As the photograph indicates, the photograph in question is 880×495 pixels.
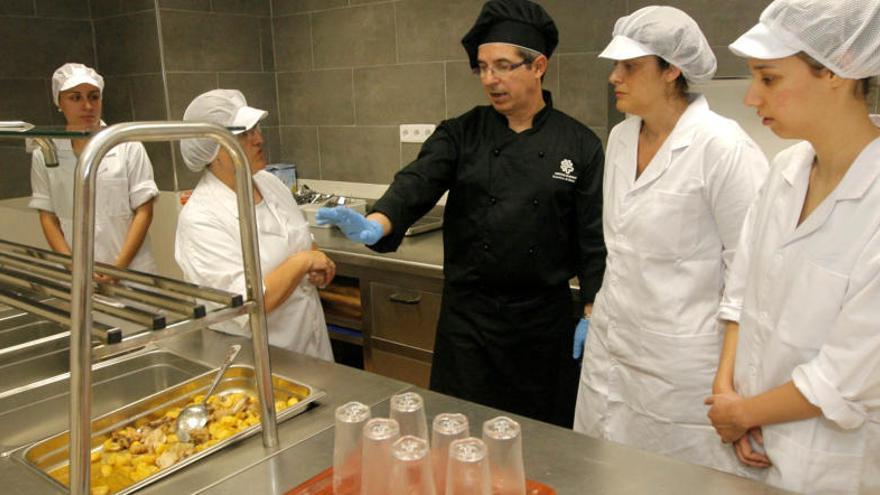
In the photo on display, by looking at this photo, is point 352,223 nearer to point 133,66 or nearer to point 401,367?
point 401,367

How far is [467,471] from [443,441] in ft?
0.29

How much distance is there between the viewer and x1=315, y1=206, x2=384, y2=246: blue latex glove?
1.62 metres

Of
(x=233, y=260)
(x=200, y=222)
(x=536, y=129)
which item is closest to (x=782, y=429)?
(x=536, y=129)

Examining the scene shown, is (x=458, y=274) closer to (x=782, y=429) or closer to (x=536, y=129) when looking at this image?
(x=536, y=129)

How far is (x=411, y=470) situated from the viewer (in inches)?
32.9

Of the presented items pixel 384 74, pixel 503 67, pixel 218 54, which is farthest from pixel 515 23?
pixel 218 54

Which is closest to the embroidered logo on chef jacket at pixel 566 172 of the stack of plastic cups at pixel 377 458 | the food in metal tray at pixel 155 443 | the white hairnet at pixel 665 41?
the white hairnet at pixel 665 41

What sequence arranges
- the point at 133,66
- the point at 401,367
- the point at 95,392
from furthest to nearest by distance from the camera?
1. the point at 133,66
2. the point at 401,367
3. the point at 95,392

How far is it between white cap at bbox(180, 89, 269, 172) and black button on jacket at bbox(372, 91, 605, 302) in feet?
1.41

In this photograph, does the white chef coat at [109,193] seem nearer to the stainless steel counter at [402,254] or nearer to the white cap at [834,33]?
the stainless steel counter at [402,254]

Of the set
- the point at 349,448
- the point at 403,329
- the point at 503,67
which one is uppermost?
the point at 503,67

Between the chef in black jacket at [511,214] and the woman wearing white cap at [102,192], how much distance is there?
51.7 inches

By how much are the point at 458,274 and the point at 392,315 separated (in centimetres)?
69

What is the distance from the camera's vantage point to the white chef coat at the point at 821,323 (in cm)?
107
